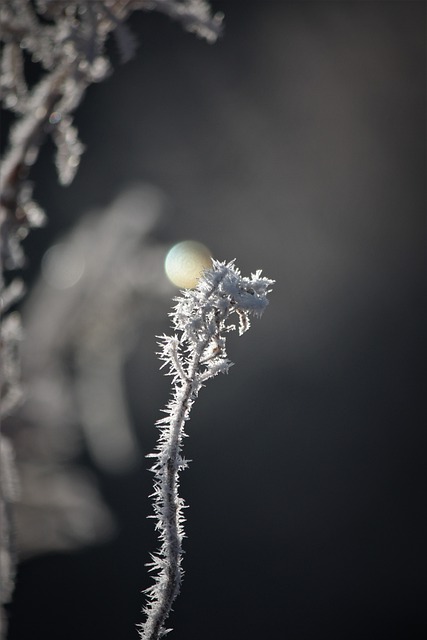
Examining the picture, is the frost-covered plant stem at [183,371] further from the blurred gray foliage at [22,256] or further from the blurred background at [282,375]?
the blurred background at [282,375]

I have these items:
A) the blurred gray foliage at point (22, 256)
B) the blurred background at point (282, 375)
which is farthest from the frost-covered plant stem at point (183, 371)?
the blurred background at point (282, 375)

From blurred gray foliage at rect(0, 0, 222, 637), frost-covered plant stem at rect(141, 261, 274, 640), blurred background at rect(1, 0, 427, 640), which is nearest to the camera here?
frost-covered plant stem at rect(141, 261, 274, 640)

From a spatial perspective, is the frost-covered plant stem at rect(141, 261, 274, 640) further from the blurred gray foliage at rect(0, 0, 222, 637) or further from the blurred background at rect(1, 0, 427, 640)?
the blurred background at rect(1, 0, 427, 640)

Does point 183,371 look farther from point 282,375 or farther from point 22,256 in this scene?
point 282,375

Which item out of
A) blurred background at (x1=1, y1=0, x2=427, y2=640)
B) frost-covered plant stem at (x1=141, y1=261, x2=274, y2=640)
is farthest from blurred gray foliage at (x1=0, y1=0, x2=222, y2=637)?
blurred background at (x1=1, y1=0, x2=427, y2=640)

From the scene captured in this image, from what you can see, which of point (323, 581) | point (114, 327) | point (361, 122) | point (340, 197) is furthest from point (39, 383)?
point (361, 122)

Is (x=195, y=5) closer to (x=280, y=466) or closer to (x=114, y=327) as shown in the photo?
(x=114, y=327)
